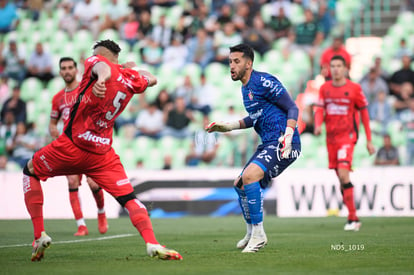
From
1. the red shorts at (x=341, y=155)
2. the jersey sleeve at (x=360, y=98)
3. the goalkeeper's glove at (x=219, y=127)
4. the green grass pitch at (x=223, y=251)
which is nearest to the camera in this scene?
the green grass pitch at (x=223, y=251)

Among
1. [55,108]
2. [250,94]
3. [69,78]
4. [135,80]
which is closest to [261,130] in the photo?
[250,94]

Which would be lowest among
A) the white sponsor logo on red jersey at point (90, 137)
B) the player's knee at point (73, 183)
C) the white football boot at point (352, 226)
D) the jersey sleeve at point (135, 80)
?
the white football boot at point (352, 226)

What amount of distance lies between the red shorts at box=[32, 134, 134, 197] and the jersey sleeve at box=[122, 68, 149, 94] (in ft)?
2.60

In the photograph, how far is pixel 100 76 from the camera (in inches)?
299

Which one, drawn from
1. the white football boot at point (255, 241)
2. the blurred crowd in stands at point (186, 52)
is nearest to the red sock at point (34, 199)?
the white football boot at point (255, 241)

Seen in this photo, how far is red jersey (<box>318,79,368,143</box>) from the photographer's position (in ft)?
46.1

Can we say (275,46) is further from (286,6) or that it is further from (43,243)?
(43,243)

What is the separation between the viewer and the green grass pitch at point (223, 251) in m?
7.10

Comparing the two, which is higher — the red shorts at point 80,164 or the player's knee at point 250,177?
the red shorts at point 80,164

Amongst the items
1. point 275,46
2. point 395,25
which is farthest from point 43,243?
point 395,25

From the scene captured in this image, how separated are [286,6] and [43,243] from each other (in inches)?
620

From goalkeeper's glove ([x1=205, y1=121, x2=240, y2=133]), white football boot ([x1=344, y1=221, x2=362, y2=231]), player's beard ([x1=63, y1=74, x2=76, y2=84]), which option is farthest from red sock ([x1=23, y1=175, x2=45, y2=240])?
white football boot ([x1=344, y1=221, x2=362, y2=231])

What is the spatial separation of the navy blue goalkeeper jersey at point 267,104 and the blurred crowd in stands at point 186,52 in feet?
30.7

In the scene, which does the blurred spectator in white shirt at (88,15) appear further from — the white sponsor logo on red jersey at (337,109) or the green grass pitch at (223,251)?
the white sponsor logo on red jersey at (337,109)
